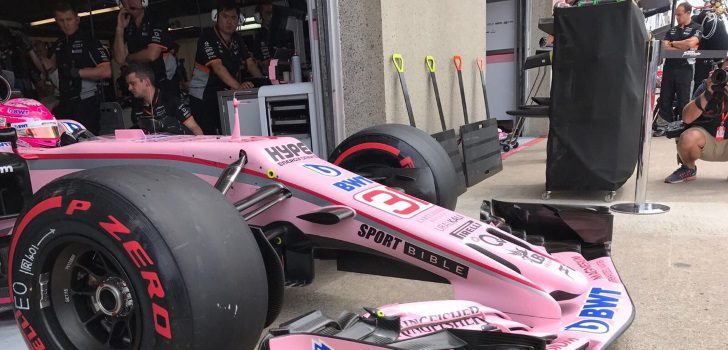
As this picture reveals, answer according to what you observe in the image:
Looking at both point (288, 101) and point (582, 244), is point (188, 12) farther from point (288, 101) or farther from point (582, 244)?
point (582, 244)

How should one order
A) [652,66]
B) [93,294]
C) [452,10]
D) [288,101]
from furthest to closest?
[452,10] < [288,101] < [652,66] < [93,294]

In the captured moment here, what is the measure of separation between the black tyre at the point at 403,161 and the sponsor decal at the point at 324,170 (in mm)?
449

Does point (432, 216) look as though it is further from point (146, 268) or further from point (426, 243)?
point (146, 268)

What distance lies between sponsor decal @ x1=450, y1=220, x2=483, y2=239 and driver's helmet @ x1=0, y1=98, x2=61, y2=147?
2239 millimetres

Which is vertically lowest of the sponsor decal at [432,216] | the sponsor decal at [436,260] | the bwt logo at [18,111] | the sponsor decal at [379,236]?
the sponsor decal at [436,260]

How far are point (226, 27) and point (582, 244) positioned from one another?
4124 mm

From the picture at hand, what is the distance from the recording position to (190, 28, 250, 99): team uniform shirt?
533 centimetres

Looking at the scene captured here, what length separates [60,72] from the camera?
17.6ft

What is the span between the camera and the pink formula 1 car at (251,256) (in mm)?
1447

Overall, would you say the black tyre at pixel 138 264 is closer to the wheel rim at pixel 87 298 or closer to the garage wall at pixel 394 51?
the wheel rim at pixel 87 298

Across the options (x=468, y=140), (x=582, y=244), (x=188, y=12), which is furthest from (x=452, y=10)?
(x=188, y=12)

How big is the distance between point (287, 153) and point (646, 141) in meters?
2.98

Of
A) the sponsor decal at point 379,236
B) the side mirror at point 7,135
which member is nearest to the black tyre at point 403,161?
the sponsor decal at point 379,236

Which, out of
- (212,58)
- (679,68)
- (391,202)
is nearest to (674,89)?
(679,68)
